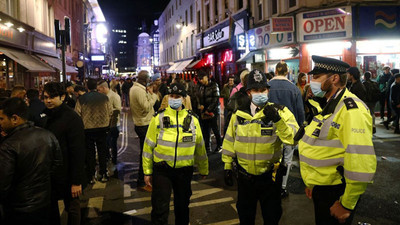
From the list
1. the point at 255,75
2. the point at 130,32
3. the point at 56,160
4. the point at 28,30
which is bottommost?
the point at 56,160

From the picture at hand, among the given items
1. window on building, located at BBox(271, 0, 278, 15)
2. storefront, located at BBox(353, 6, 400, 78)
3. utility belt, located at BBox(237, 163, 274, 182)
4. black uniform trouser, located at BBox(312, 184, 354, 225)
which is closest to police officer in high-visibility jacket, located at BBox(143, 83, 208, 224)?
utility belt, located at BBox(237, 163, 274, 182)

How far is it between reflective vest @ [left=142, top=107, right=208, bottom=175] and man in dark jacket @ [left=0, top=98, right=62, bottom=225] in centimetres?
117

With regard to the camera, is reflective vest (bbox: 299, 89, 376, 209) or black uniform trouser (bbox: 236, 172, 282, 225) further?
black uniform trouser (bbox: 236, 172, 282, 225)

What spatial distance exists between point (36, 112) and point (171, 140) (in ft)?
10.6

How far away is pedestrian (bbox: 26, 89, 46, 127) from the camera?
575 centimetres

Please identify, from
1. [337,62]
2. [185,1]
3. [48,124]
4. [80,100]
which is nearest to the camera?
[337,62]

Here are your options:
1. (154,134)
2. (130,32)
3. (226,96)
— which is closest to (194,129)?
(154,134)

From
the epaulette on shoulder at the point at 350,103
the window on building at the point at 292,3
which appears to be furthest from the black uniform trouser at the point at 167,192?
the window on building at the point at 292,3

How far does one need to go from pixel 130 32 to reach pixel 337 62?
200 meters

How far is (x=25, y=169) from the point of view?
3.11m

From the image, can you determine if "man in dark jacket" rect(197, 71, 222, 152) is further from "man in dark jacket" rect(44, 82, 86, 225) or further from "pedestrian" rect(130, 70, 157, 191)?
"man in dark jacket" rect(44, 82, 86, 225)

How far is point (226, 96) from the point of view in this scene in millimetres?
10516

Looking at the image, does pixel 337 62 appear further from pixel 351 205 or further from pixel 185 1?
pixel 185 1

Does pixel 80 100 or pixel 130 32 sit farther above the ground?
pixel 130 32
